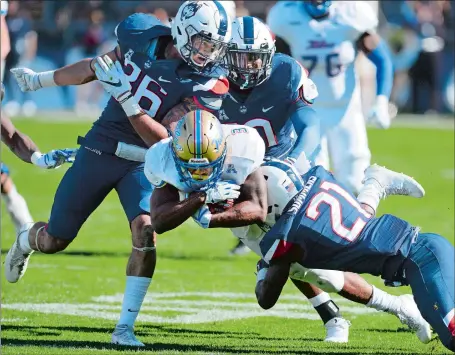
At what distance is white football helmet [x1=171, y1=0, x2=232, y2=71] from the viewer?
525 cm

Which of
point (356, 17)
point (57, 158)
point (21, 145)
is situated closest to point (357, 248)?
point (57, 158)

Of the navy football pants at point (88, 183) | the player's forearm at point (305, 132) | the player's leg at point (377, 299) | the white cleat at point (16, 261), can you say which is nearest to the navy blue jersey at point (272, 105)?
the player's forearm at point (305, 132)

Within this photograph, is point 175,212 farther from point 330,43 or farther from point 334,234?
point 330,43

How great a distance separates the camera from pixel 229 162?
4.52 metres

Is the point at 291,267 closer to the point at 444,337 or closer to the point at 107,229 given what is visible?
the point at 444,337

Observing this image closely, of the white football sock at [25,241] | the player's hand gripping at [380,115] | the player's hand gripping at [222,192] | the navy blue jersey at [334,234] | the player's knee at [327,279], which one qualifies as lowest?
the player's hand gripping at [380,115]

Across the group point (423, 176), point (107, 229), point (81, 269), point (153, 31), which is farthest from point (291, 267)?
point (423, 176)

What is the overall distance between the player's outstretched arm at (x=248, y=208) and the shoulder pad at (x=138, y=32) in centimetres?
124

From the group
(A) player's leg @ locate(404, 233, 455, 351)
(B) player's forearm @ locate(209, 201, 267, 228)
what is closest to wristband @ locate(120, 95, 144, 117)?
(B) player's forearm @ locate(209, 201, 267, 228)

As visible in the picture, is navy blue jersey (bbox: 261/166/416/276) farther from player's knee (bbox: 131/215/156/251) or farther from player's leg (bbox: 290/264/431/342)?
player's knee (bbox: 131/215/156/251)

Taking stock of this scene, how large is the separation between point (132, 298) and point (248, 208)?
3.33ft

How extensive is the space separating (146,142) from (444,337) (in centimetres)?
161

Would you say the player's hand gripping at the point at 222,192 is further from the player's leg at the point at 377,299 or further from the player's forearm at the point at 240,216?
the player's leg at the point at 377,299

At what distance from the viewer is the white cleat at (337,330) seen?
525 cm
